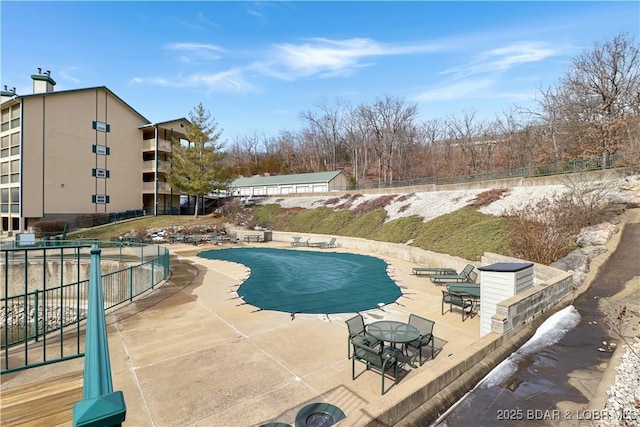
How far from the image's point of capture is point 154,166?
→ 3997cm

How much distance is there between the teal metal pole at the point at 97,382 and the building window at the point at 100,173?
131 ft

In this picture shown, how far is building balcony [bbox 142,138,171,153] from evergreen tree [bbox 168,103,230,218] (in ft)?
8.22

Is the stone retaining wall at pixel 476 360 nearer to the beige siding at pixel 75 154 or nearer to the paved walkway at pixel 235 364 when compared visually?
the paved walkway at pixel 235 364

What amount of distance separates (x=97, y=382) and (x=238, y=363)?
16.1 ft

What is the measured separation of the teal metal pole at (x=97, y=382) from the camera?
1.20m

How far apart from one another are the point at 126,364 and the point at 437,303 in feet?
28.3

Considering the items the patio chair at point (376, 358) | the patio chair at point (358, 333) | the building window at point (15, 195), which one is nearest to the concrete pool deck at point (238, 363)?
the patio chair at point (376, 358)

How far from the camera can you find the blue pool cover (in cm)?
991

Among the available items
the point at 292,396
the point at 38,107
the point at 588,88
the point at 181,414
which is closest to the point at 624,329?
the point at 292,396

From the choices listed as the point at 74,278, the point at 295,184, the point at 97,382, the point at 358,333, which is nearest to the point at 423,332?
the point at 358,333

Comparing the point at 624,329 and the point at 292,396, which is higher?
the point at 624,329

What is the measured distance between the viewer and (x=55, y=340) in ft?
24.3

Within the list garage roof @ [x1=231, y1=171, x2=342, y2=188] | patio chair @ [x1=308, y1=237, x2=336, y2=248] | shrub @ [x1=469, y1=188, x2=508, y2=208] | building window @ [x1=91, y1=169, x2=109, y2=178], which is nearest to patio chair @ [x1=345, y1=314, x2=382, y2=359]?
patio chair @ [x1=308, y1=237, x2=336, y2=248]

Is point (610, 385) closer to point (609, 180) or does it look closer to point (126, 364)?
point (126, 364)
